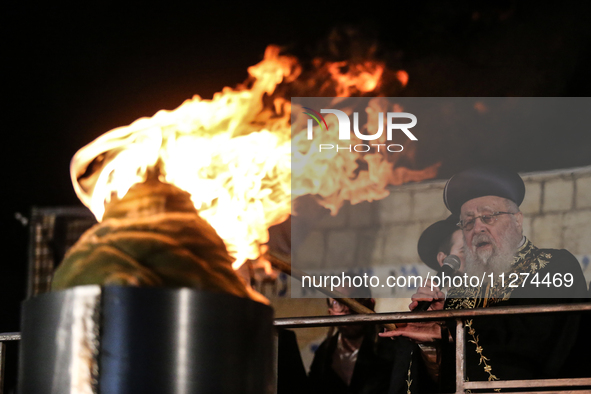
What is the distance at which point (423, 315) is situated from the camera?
9.16 ft

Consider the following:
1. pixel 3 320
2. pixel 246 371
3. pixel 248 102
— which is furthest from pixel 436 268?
pixel 3 320

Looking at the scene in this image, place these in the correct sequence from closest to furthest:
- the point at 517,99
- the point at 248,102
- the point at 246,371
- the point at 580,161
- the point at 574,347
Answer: the point at 246,371 → the point at 248,102 → the point at 574,347 → the point at 580,161 → the point at 517,99

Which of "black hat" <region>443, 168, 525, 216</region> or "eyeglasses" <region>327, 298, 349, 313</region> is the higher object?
"black hat" <region>443, 168, 525, 216</region>

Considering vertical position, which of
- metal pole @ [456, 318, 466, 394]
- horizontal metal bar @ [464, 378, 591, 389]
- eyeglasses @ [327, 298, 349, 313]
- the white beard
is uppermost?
the white beard

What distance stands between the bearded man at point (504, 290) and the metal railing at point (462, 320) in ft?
1.60

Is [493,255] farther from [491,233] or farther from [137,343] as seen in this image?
[137,343]

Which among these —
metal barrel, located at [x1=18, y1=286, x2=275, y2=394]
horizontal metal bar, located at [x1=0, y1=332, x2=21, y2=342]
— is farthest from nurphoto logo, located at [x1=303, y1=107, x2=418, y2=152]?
metal barrel, located at [x1=18, y1=286, x2=275, y2=394]

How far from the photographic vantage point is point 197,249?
1.89 m

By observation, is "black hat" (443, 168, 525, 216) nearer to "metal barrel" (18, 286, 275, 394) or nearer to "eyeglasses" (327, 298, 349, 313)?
"eyeglasses" (327, 298, 349, 313)

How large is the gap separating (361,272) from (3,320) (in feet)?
14.4

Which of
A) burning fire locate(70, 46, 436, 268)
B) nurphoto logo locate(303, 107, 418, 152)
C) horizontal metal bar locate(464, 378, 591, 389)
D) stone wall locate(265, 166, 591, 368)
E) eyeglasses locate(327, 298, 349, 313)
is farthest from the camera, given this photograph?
nurphoto logo locate(303, 107, 418, 152)

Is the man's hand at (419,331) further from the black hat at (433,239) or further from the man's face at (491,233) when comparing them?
the black hat at (433,239)

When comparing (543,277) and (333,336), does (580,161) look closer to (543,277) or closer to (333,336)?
(543,277)

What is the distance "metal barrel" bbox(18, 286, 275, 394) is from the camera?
168 cm
